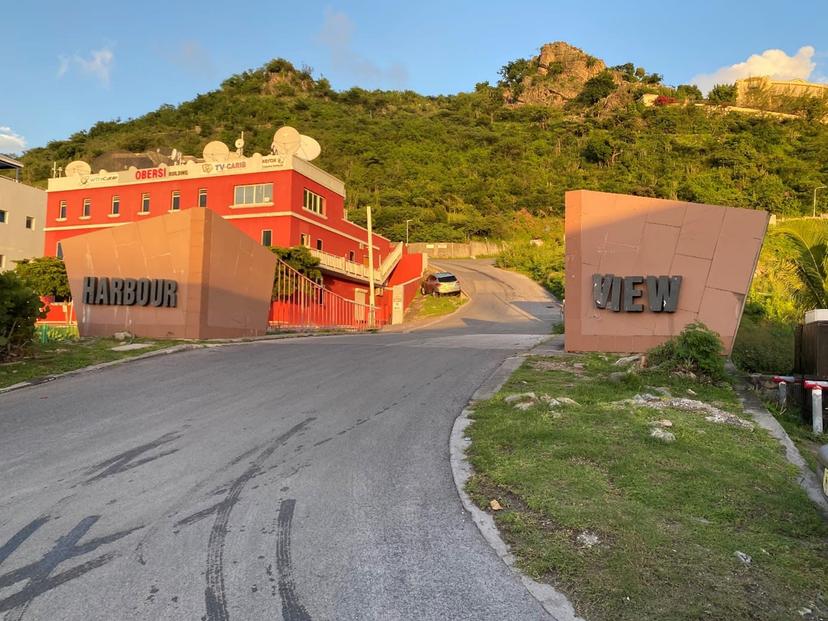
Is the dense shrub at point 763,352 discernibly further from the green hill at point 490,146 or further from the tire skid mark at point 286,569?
the green hill at point 490,146

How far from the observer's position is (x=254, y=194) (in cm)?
3691

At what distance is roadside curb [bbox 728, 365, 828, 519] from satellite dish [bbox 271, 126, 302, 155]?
31175 millimetres

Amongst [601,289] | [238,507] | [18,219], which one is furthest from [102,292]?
[18,219]

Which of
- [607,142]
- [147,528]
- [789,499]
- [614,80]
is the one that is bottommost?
[147,528]

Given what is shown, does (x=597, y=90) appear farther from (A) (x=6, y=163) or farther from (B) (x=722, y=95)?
(A) (x=6, y=163)

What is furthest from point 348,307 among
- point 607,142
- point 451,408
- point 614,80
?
point 614,80

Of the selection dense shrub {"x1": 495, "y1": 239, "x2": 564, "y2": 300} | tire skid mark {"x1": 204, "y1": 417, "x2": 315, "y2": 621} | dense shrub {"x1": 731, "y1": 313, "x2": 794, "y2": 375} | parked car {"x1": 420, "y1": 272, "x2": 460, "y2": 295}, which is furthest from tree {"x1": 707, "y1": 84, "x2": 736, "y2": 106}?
tire skid mark {"x1": 204, "y1": 417, "x2": 315, "y2": 621}

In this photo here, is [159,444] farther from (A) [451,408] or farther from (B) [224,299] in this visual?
(B) [224,299]

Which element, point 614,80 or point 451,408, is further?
point 614,80

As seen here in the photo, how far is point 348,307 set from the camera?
29812 millimetres

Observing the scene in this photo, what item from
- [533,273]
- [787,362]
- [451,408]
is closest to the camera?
[451,408]

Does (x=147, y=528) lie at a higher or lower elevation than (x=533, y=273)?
lower

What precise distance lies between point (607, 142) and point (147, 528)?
79.1 m

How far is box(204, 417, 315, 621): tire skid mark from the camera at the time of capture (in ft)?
10.4
